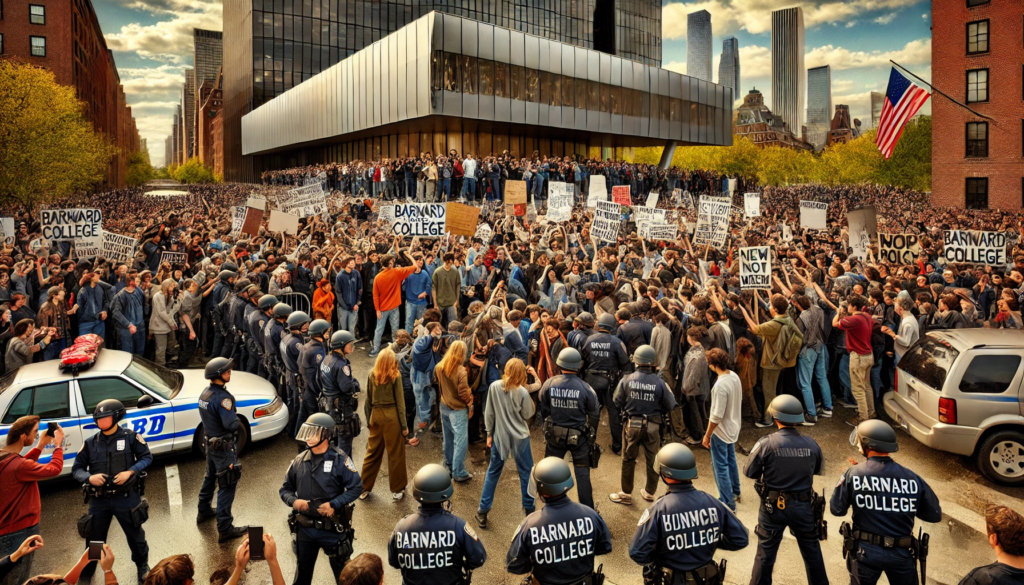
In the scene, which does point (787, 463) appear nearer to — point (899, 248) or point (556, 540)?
point (556, 540)

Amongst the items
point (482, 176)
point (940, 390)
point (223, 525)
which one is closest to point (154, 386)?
point (223, 525)

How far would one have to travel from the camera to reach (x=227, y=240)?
55.5ft

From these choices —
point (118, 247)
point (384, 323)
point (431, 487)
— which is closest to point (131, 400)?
A: point (431, 487)

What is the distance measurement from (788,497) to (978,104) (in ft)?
149

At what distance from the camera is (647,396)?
22.3ft

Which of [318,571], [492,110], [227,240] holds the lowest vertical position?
[318,571]

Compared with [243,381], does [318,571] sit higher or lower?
lower

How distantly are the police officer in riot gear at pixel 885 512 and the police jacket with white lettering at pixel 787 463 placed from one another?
447 mm

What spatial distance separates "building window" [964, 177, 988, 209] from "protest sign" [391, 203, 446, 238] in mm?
40407

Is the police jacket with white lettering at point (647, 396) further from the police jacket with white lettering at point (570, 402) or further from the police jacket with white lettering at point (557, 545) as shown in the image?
the police jacket with white lettering at point (557, 545)

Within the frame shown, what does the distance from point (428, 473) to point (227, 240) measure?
14.8m

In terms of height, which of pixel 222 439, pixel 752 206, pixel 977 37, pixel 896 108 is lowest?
pixel 222 439

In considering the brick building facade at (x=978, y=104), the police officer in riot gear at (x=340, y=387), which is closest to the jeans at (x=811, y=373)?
the police officer in riot gear at (x=340, y=387)

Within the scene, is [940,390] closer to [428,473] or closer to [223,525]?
[428,473]
